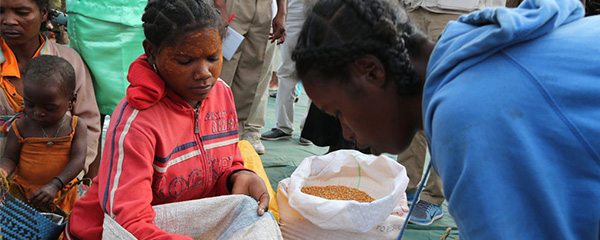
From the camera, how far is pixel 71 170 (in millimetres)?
2117

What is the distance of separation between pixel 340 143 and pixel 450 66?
2.44 m

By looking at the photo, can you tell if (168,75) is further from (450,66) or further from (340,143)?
(340,143)

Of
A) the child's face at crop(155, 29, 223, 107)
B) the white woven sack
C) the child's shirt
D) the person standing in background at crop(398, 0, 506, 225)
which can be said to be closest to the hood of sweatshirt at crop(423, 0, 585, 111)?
the white woven sack

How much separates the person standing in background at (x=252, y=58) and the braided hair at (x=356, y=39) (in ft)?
7.00

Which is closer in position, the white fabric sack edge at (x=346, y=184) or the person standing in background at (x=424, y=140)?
the white fabric sack edge at (x=346, y=184)

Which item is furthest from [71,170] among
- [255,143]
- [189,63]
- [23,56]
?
[255,143]

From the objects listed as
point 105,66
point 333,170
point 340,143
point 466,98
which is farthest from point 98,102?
point 466,98

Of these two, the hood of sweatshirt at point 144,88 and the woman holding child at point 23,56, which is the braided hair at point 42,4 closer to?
the woman holding child at point 23,56

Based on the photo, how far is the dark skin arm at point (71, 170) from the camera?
1.99 meters

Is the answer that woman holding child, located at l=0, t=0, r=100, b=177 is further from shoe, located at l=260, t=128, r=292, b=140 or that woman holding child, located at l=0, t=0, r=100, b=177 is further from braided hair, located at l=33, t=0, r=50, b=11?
shoe, located at l=260, t=128, r=292, b=140

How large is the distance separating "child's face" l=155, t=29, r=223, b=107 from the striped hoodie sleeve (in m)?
0.20

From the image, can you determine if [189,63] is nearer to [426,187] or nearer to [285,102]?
[426,187]

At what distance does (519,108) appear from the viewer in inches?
31.7

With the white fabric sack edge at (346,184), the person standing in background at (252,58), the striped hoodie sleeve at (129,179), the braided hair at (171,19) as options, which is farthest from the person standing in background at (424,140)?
the striped hoodie sleeve at (129,179)
